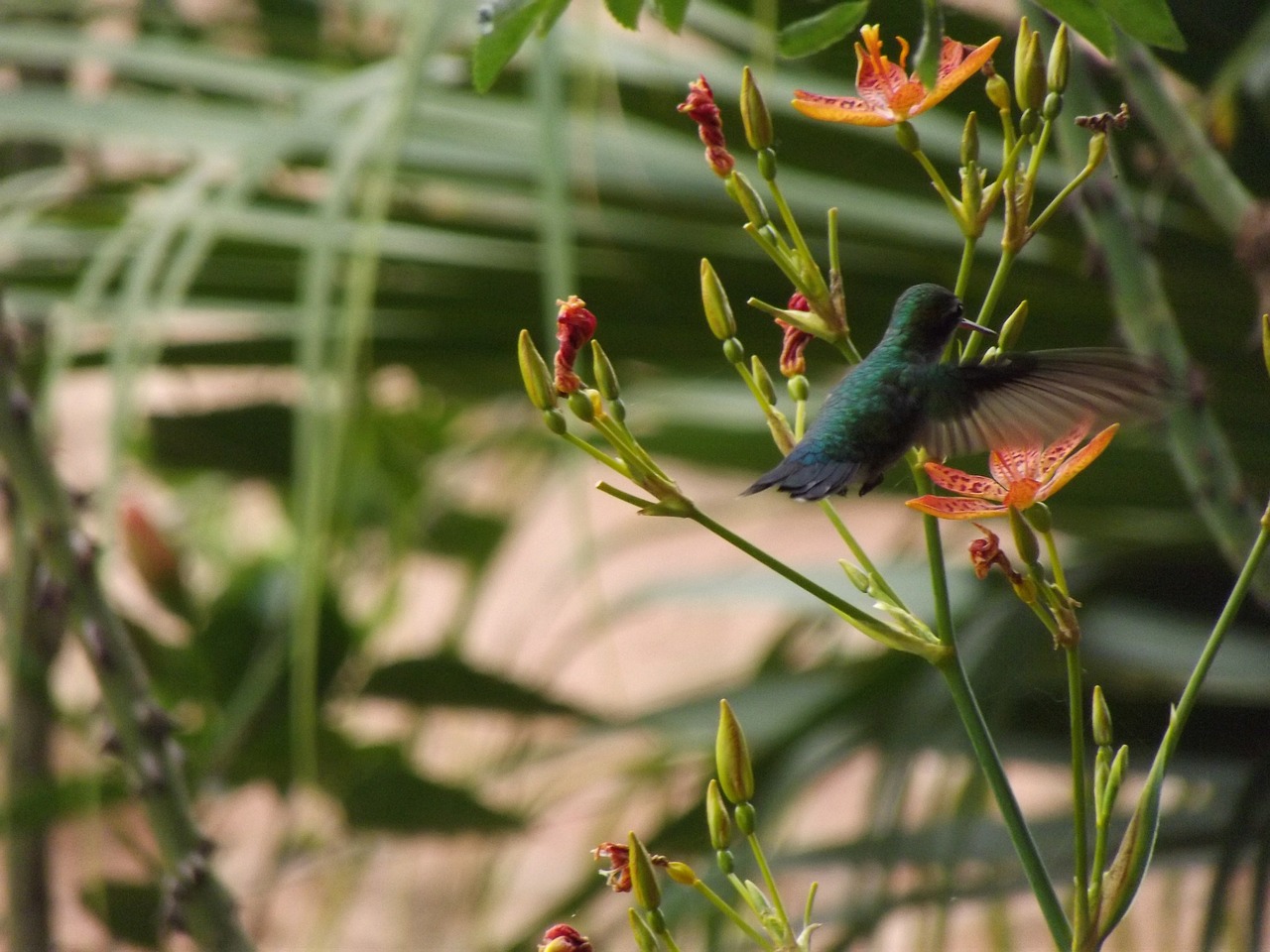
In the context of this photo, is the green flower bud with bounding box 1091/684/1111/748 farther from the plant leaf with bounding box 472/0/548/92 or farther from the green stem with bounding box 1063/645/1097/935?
the plant leaf with bounding box 472/0/548/92

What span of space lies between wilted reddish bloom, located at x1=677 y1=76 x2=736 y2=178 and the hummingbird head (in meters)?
0.04

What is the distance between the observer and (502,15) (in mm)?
234

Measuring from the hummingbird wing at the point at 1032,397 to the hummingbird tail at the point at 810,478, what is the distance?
0.01 m

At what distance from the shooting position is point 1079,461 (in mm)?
196

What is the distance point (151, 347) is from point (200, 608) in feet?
0.86

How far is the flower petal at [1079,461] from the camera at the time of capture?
0.19 meters

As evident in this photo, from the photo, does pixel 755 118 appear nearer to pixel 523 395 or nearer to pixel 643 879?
pixel 643 879

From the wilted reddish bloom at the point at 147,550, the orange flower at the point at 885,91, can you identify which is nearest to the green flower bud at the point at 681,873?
the orange flower at the point at 885,91

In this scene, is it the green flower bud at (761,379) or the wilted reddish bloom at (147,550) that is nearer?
the green flower bud at (761,379)

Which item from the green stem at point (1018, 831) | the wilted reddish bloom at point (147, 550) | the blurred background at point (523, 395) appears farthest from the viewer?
the wilted reddish bloom at point (147, 550)

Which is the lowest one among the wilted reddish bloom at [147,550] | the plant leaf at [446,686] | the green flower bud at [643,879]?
the plant leaf at [446,686]

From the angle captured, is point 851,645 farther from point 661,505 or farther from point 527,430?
point 661,505

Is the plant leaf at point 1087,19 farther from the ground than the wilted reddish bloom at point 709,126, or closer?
farther from the ground

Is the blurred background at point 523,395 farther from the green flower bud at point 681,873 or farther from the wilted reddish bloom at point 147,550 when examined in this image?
the green flower bud at point 681,873
